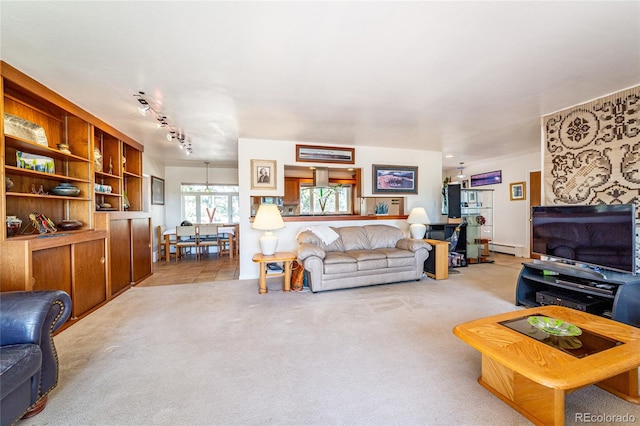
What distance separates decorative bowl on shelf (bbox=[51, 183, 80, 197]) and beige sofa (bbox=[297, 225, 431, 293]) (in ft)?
8.82

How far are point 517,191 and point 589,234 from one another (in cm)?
421

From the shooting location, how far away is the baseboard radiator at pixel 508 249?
6137 mm

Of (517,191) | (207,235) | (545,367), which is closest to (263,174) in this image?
Answer: (207,235)

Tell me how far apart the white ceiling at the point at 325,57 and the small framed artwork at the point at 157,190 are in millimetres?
2967

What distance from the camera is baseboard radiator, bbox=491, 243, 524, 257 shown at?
6.14m

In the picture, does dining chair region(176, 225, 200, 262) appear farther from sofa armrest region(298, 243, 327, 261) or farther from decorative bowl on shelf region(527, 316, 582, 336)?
decorative bowl on shelf region(527, 316, 582, 336)

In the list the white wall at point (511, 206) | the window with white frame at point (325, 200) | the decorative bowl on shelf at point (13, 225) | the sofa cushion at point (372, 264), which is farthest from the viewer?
the window with white frame at point (325, 200)

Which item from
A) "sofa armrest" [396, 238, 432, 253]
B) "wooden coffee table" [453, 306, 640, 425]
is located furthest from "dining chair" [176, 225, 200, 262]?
"wooden coffee table" [453, 306, 640, 425]

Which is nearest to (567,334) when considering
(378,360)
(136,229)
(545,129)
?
(378,360)

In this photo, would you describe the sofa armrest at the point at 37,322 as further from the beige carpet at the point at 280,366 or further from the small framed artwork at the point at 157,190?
the small framed artwork at the point at 157,190

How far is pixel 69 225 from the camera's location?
3.02 meters

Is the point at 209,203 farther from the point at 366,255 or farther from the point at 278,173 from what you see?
the point at 366,255

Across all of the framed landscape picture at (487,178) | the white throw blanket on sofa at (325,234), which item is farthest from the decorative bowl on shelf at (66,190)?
the framed landscape picture at (487,178)

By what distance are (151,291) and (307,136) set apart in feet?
10.7
